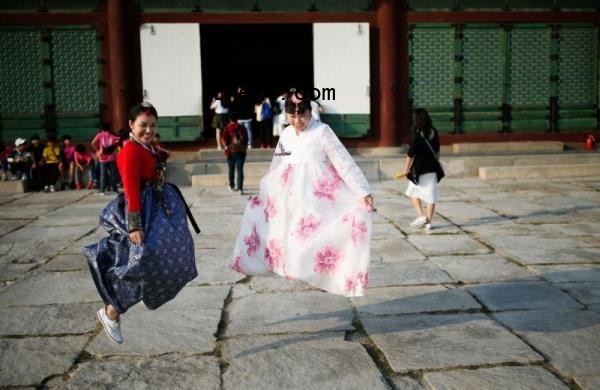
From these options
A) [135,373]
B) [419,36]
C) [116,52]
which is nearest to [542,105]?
[419,36]

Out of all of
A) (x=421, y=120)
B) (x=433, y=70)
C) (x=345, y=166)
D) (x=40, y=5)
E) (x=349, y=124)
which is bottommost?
(x=345, y=166)

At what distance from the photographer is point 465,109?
13.2m

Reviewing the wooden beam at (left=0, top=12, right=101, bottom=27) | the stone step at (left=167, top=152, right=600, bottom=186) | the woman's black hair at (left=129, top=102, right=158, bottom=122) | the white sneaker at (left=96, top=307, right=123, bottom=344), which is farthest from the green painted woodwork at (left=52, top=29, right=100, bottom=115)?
the white sneaker at (left=96, top=307, right=123, bottom=344)

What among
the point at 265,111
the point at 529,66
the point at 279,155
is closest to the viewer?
the point at 279,155

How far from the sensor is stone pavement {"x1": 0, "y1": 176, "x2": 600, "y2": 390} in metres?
3.14

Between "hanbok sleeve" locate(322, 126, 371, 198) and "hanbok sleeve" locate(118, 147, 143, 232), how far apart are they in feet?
4.06

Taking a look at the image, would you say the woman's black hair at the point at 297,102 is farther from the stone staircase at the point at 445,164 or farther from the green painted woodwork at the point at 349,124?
the green painted woodwork at the point at 349,124

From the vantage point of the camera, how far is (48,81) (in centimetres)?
1231

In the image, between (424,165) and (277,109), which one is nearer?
(424,165)

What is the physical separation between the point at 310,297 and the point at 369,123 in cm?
888

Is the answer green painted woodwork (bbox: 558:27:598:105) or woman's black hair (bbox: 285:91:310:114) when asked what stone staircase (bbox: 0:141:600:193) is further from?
woman's black hair (bbox: 285:91:310:114)

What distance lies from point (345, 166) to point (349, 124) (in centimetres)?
914

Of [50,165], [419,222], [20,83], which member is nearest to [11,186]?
[50,165]

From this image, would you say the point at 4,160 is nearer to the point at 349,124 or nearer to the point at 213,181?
the point at 213,181
